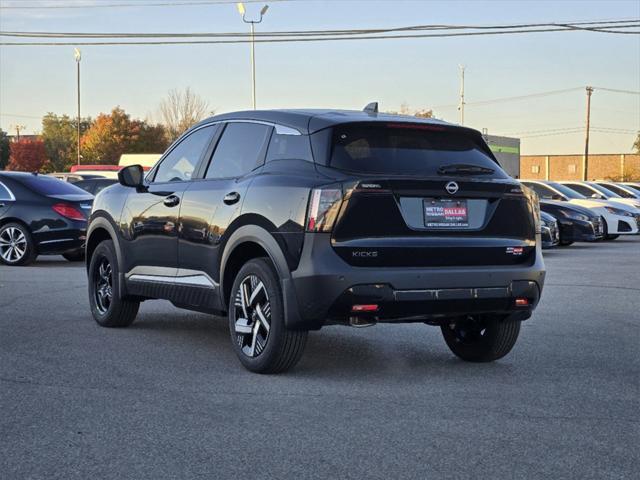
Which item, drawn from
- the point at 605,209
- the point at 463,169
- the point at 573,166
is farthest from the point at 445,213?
the point at 573,166

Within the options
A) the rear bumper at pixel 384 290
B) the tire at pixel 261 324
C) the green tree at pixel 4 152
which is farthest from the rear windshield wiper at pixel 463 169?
the green tree at pixel 4 152

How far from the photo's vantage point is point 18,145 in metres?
113

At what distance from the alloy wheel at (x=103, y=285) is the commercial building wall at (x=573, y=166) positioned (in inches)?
4115

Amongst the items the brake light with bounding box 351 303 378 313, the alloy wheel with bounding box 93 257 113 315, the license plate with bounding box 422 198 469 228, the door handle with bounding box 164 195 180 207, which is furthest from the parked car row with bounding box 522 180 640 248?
the brake light with bounding box 351 303 378 313

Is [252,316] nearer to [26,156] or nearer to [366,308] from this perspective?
[366,308]

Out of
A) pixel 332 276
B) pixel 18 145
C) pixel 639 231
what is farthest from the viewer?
pixel 18 145

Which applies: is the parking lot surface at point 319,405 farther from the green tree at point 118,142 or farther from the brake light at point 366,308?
the green tree at point 118,142

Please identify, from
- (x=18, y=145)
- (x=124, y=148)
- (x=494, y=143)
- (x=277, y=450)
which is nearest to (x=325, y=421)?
(x=277, y=450)

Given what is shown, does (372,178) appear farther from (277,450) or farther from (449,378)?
(277,450)

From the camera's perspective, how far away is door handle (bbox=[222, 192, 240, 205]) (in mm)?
7359

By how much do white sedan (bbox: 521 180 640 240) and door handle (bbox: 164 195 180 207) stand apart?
18905 mm

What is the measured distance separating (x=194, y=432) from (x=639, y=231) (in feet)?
77.1

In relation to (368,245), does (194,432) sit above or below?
below

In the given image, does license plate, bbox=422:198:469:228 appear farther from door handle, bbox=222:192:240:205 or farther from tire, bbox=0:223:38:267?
tire, bbox=0:223:38:267
